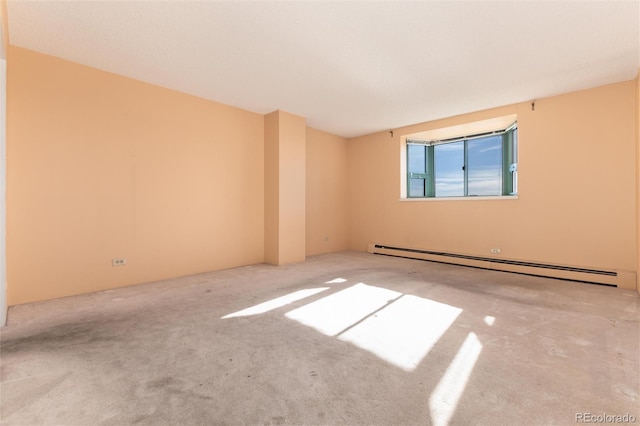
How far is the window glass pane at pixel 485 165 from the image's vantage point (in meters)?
5.33

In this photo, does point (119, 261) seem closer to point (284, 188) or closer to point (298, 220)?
→ point (284, 188)

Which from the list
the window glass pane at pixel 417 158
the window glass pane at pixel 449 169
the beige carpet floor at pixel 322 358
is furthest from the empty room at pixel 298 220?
the window glass pane at pixel 417 158

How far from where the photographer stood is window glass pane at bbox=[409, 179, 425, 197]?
6234 mm

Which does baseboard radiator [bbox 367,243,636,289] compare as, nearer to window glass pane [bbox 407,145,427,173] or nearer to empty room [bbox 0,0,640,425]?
empty room [bbox 0,0,640,425]

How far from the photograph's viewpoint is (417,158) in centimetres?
626

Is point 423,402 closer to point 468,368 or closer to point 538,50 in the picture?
point 468,368

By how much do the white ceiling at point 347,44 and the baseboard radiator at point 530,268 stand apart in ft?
8.34

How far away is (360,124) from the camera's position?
577 centimetres

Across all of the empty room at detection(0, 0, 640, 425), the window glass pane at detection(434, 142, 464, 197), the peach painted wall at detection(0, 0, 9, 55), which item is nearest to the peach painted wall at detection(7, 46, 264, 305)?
the empty room at detection(0, 0, 640, 425)

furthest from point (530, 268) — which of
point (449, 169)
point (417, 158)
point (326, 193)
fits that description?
point (326, 193)

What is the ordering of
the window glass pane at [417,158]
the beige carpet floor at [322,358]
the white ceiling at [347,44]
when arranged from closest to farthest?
the beige carpet floor at [322,358] < the white ceiling at [347,44] < the window glass pane at [417,158]

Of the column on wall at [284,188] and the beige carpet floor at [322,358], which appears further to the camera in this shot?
the column on wall at [284,188]

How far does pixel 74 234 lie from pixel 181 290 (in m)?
1.36

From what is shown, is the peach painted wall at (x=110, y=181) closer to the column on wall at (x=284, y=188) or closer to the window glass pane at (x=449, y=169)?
the column on wall at (x=284, y=188)
